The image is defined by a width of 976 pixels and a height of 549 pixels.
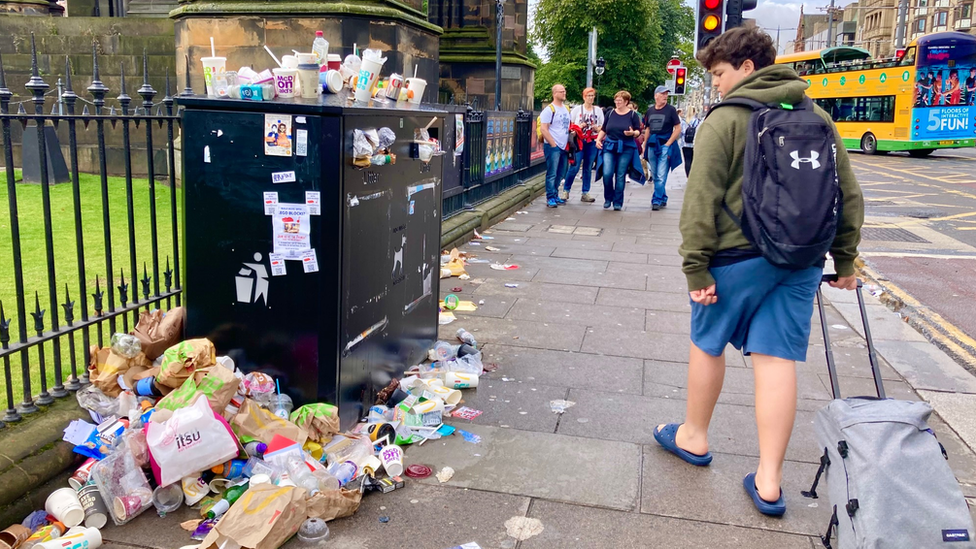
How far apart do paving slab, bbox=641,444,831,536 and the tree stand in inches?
2027

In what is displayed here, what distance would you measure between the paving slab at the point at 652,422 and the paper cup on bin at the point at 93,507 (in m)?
2.05

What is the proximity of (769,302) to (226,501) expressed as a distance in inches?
88.4

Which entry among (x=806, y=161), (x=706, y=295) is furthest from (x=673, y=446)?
(x=806, y=161)

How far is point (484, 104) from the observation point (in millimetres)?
18297

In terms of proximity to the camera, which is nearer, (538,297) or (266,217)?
(266,217)

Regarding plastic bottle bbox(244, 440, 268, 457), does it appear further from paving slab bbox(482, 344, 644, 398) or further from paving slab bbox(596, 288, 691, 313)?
paving slab bbox(596, 288, 691, 313)

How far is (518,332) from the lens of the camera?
5.77 m

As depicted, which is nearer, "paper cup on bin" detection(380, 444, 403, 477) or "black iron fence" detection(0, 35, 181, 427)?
"black iron fence" detection(0, 35, 181, 427)

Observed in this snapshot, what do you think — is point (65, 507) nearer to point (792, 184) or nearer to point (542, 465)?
point (542, 465)

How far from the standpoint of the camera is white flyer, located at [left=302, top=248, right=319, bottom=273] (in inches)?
137

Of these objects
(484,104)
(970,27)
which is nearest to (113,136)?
(484,104)

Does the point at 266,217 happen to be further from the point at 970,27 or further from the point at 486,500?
the point at 970,27

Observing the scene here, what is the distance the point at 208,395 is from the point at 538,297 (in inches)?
155

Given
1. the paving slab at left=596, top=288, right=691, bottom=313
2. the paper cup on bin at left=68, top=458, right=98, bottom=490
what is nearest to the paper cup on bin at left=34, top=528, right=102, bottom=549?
the paper cup on bin at left=68, top=458, right=98, bottom=490
